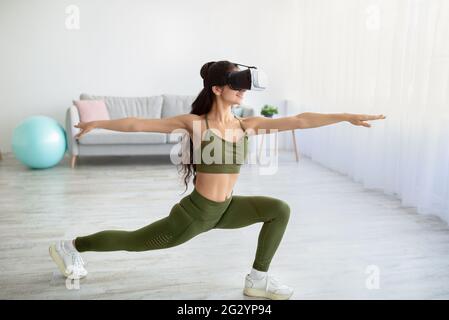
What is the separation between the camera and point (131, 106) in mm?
5352

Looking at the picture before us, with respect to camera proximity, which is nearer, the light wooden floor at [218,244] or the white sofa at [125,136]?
the light wooden floor at [218,244]

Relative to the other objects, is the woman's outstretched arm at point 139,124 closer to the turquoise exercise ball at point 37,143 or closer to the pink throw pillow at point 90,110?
the turquoise exercise ball at point 37,143

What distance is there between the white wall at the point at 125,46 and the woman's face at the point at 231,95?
4.11 metres

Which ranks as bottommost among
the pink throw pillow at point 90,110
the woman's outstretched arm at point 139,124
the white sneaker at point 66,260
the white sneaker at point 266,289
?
the white sneaker at point 266,289

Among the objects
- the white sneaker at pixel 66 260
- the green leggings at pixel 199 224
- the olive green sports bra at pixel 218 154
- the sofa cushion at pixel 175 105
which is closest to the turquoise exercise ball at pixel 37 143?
the sofa cushion at pixel 175 105

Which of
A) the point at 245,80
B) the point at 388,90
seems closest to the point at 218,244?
the point at 245,80

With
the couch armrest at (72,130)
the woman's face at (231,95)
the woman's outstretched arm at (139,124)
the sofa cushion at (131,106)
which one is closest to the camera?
the woman's outstretched arm at (139,124)

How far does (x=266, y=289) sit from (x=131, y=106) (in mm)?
3785

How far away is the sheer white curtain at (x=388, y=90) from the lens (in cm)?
309

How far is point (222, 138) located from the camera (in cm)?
181

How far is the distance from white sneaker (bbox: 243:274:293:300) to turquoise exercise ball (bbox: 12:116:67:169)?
10.4 feet

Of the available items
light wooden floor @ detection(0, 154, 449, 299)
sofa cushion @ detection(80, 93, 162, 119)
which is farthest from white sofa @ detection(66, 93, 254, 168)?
light wooden floor @ detection(0, 154, 449, 299)

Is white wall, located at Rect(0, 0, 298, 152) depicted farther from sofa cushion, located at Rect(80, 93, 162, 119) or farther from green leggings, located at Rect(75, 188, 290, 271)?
green leggings, located at Rect(75, 188, 290, 271)
